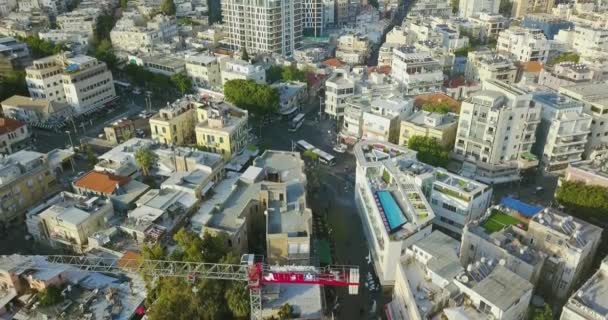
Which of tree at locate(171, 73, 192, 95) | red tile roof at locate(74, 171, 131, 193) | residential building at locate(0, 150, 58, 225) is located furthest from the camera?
tree at locate(171, 73, 192, 95)

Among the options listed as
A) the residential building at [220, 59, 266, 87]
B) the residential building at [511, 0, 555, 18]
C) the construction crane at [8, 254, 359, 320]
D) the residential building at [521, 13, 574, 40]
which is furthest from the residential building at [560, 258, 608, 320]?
the residential building at [511, 0, 555, 18]

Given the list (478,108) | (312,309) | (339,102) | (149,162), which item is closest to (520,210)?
(478,108)

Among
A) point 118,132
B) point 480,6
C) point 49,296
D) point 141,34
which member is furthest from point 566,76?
point 141,34

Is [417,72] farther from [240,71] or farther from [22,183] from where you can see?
[22,183]

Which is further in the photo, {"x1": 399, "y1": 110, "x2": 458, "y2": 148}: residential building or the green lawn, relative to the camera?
{"x1": 399, "y1": 110, "x2": 458, "y2": 148}: residential building

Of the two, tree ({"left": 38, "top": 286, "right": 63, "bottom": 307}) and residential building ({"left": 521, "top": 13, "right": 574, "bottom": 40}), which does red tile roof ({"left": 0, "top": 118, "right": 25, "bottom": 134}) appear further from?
residential building ({"left": 521, "top": 13, "right": 574, "bottom": 40})
